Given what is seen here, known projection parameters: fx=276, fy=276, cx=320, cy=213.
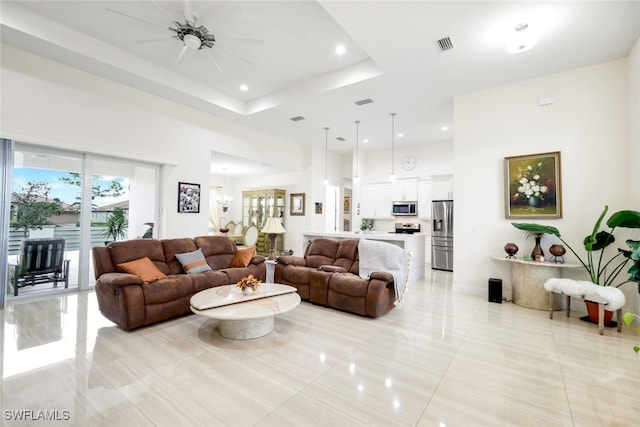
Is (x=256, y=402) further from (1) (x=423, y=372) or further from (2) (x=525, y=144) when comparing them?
(2) (x=525, y=144)

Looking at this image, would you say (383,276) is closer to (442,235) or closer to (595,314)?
(595,314)

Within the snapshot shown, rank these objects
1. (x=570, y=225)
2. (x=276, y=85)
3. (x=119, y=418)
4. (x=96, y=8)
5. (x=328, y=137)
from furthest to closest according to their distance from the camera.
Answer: (x=328, y=137), (x=276, y=85), (x=570, y=225), (x=96, y=8), (x=119, y=418)

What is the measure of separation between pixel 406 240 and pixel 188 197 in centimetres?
440

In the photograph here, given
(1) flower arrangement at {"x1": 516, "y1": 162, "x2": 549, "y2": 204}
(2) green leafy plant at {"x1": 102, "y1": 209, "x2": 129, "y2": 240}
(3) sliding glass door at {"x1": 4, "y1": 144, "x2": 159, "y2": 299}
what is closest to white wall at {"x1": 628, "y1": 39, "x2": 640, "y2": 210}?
(1) flower arrangement at {"x1": 516, "y1": 162, "x2": 549, "y2": 204}

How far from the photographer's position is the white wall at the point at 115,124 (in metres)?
3.76

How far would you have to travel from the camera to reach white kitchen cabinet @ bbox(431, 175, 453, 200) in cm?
714

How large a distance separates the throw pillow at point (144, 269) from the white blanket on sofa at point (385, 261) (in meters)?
2.69

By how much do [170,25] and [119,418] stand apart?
4295 mm

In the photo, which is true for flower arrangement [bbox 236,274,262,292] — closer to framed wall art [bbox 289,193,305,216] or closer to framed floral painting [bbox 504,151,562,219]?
framed floral painting [bbox 504,151,562,219]

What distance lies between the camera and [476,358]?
2516 millimetres

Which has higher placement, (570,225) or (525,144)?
(525,144)

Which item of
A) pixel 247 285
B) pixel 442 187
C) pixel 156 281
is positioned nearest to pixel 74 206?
pixel 156 281

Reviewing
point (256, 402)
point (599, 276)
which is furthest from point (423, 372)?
point (599, 276)

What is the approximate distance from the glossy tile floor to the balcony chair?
846 millimetres
